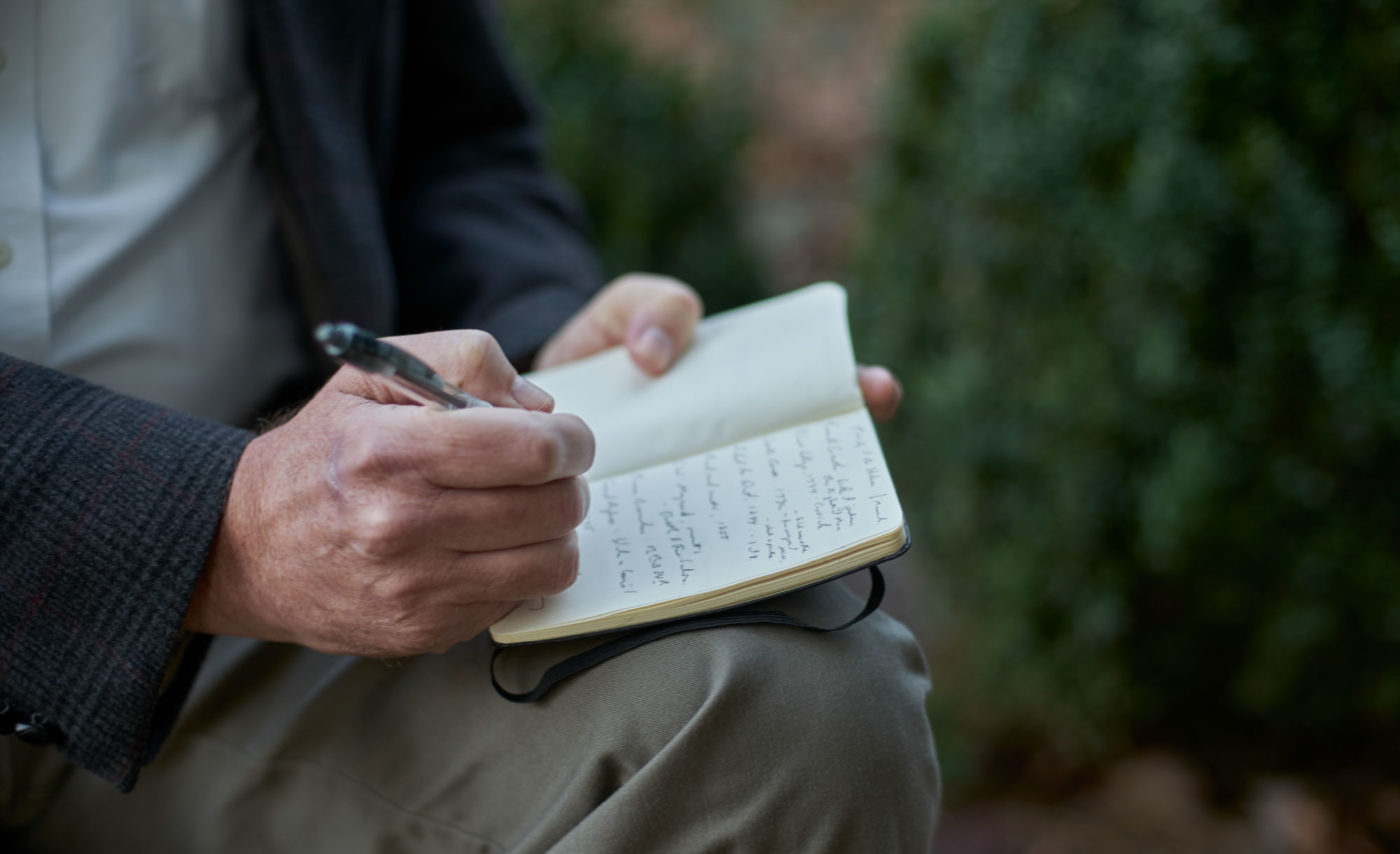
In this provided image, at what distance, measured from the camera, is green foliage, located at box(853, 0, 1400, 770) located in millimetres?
1390

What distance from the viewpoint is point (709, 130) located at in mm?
2723

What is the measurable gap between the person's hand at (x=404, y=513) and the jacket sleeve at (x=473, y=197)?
1.78 ft

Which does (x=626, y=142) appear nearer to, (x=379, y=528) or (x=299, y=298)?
(x=299, y=298)

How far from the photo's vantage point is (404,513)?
693 mm

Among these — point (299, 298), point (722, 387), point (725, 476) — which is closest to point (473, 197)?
point (299, 298)

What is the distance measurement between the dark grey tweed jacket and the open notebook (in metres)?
0.27

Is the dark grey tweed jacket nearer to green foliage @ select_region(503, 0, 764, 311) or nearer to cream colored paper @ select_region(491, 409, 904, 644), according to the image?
cream colored paper @ select_region(491, 409, 904, 644)

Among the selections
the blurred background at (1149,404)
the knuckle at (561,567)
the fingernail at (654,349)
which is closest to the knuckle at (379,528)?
the knuckle at (561,567)

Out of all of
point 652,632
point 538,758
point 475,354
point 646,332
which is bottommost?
point 538,758

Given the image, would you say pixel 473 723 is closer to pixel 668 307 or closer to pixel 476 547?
pixel 476 547

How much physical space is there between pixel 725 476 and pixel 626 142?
5.90 feet

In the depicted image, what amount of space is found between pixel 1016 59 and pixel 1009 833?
4.50 feet

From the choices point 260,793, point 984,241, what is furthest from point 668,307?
point 984,241

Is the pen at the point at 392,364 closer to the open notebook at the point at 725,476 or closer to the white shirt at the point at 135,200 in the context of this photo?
the open notebook at the point at 725,476
